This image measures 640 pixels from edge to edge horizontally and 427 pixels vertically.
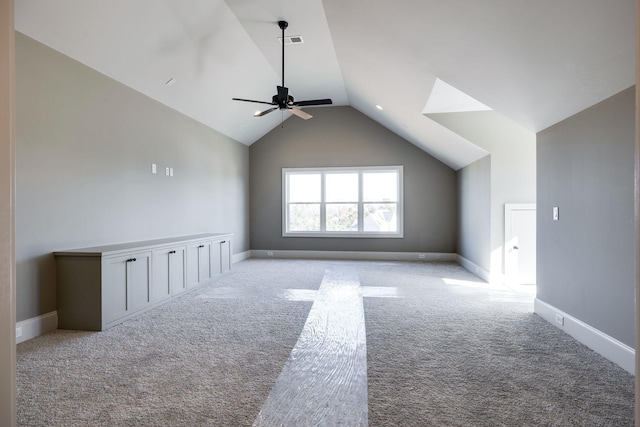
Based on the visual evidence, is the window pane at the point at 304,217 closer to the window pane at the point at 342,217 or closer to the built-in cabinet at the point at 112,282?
the window pane at the point at 342,217

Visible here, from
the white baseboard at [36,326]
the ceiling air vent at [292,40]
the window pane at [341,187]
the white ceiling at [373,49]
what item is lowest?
the white baseboard at [36,326]

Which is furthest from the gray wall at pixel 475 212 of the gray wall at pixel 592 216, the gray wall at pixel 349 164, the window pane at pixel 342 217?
the window pane at pixel 342 217

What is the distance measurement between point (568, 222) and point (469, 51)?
1746 mm

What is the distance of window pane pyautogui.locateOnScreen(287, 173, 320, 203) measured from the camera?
27.2 ft

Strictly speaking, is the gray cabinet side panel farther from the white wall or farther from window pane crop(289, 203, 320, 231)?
window pane crop(289, 203, 320, 231)

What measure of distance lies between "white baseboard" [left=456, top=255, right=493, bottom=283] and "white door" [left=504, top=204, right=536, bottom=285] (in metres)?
0.35

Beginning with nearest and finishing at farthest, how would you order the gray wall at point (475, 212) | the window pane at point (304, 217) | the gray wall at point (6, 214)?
the gray wall at point (6, 214) → the gray wall at point (475, 212) → the window pane at point (304, 217)

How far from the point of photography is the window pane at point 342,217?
26.7 feet

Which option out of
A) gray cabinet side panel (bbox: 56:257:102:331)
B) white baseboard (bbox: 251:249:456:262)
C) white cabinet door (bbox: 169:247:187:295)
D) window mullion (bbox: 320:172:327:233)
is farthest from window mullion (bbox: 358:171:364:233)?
gray cabinet side panel (bbox: 56:257:102:331)

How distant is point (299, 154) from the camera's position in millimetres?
8219

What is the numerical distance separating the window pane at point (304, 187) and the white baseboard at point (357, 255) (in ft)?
4.13

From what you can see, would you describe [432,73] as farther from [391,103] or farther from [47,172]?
[47,172]

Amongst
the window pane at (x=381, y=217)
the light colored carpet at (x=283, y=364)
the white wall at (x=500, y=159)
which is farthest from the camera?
the window pane at (x=381, y=217)

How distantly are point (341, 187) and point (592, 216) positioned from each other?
571cm
